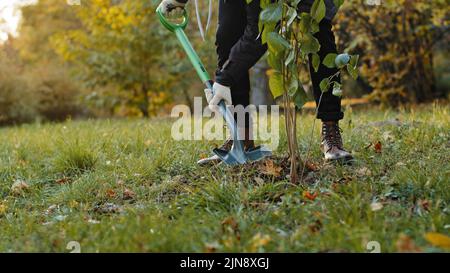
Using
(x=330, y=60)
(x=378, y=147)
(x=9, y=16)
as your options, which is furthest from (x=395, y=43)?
(x=9, y=16)

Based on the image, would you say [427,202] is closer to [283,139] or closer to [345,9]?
[283,139]

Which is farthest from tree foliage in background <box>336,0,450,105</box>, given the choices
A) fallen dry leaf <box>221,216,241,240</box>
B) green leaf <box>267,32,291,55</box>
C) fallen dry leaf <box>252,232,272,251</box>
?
fallen dry leaf <box>252,232,272,251</box>

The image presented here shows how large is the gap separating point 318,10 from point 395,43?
5382 millimetres

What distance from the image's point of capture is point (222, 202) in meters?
2.15

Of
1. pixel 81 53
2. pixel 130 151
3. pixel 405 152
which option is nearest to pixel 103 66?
pixel 81 53

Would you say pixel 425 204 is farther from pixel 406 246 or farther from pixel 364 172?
pixel 406 246

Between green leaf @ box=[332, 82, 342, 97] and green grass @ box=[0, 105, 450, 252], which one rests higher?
green leaf @ box=[332, 82, 342, 97]

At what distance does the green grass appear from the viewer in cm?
172

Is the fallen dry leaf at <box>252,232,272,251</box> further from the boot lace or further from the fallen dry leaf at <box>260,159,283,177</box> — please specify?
the boot lace

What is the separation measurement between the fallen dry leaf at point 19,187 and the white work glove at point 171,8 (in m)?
1.12

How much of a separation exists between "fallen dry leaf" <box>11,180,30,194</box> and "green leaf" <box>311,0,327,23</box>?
1.64 meters

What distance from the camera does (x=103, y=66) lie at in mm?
8031

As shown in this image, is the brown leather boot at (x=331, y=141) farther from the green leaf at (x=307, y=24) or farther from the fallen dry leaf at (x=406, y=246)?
the fallen dry leaf at (x=406, y=246)

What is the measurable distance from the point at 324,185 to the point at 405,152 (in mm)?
731
